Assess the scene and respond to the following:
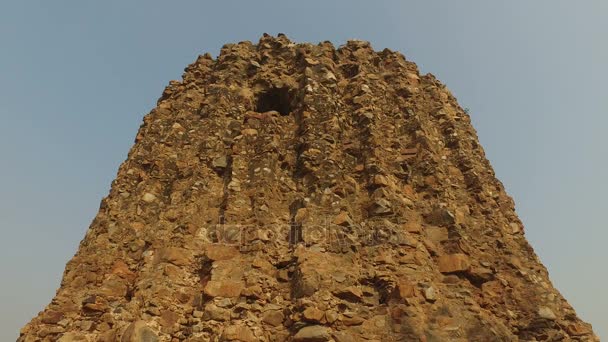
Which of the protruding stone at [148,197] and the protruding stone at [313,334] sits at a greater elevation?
the protruding stone at [148,197]

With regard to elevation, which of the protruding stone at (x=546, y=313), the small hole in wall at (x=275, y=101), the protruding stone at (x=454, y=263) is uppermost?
the small hole in wall at (x=275, y=101)

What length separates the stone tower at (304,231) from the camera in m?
7.96

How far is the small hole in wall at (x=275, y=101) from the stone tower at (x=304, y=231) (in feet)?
0.14

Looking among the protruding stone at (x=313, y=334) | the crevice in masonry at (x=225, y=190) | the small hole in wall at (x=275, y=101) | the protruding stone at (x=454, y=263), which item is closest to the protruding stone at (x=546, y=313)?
the protruding stone at (x=454, y=263)

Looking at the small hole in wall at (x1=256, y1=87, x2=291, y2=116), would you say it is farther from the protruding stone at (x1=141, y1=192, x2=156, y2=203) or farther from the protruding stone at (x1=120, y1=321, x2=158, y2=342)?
the protruding stone at (x1=120, y1=321, x2=158, y2=342)

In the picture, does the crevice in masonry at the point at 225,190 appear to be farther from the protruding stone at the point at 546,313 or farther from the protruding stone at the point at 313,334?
the protruding stone at the point at 546,313

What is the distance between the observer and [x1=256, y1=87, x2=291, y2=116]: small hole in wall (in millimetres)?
13641

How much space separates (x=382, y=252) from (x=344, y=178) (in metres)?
2.34

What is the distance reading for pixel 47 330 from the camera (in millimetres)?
8492

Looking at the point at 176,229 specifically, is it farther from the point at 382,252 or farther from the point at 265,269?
the point at 382,252

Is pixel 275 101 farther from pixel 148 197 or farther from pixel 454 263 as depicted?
pixel 454 263

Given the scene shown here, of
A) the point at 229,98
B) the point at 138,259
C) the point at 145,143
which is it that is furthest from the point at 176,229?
the point at 229,98

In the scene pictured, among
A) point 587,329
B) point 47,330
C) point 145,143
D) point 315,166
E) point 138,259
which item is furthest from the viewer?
point 145,143

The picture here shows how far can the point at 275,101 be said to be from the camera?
14.0 m
